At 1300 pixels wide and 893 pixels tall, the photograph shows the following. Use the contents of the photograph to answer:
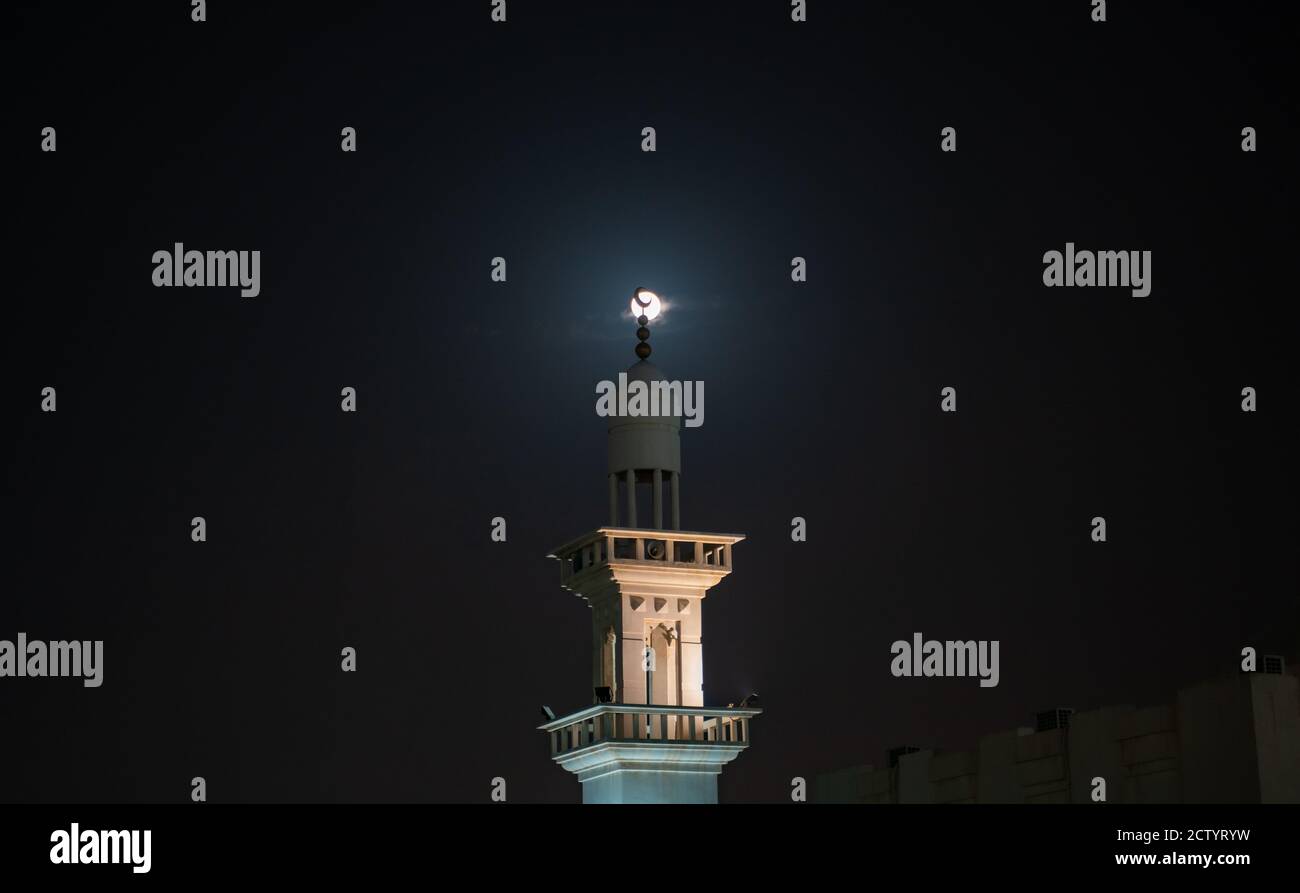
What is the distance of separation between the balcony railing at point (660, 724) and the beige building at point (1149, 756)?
672cm

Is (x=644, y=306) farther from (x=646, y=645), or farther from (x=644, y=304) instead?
(x=646, y=645)

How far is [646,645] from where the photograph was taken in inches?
1487

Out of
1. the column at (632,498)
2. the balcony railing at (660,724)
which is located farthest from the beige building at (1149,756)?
the column at (632,498)

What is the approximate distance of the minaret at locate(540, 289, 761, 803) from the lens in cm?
3694

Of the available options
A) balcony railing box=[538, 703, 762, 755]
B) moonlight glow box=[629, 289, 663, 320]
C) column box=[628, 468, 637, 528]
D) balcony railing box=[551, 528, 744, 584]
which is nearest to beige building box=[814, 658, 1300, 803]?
balcony railing box=[538, 703, 762, 755]

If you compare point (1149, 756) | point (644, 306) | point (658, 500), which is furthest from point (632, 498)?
point (1149, 756)

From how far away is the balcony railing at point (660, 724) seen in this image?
36.7 m

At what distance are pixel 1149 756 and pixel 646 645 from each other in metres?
8.93

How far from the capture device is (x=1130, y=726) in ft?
128

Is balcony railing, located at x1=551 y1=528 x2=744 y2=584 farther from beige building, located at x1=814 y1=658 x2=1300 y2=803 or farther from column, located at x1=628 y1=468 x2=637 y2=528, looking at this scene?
beige building, located at x1=814 y1=658 x2=1300 y2=803

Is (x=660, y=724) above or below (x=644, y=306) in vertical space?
below
